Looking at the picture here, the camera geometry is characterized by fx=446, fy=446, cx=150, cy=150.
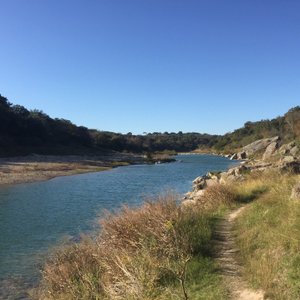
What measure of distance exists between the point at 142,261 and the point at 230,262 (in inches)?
87.6

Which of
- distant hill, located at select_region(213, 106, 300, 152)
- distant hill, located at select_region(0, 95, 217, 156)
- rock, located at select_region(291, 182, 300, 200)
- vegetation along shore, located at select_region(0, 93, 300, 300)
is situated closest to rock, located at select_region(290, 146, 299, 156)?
vegetation along shore, located at select_region(0, 93, 300, 300)

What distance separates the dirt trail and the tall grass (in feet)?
0.69

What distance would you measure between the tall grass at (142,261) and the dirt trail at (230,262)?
21 cm

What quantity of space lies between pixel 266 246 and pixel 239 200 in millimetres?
9141

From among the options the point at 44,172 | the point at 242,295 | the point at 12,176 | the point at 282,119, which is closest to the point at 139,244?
the point at 242,295

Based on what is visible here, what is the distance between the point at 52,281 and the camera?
33.4ft

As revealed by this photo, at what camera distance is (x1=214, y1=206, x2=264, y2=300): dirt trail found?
7391mm

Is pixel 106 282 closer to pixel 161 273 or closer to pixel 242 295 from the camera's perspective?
pixel 161 273

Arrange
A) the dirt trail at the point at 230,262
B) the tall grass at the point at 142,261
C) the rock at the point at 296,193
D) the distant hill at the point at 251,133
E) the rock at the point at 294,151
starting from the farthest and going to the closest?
the distant hill at the point at 251,133 → the rock at the point at 294,151 → the rock at the point at 296,193 → the tall grass at the point at 142,261 → the dirt trail at the point at 230,262

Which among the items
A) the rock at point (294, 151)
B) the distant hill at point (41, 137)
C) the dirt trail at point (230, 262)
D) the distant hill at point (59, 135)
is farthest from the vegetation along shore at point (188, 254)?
the distant hill at point (41, 137)

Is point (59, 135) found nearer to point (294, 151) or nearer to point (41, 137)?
point (41, 137)

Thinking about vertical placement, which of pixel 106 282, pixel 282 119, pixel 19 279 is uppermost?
pixel 282 119

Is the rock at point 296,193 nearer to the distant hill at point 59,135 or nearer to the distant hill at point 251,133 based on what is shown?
the distant hill at point 59,135

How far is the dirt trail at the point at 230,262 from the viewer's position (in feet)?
24.2
